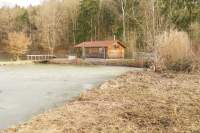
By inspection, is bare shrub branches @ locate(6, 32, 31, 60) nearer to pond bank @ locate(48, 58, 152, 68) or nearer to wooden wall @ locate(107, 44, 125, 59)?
pond bank @ locate(48, 58, 152, 68)

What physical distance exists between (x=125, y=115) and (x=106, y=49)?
3307 cm

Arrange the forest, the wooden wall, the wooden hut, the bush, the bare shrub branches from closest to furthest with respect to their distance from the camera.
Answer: the bush < the wooden hut < the wooden wall < the bare shrub branches < the forest

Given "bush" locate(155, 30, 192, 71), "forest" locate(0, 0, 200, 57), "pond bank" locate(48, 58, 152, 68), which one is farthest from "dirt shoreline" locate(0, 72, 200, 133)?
"forest" locate(0, 0, 200, 57)

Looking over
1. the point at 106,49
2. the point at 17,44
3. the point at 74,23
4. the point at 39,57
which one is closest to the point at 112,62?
the point at 106,49

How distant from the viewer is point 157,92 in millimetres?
11609

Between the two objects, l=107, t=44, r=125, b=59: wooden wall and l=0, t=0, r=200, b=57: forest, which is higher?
l=0, t=0, r=200, b=57: forest

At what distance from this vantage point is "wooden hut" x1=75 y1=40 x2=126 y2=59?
41.0 m

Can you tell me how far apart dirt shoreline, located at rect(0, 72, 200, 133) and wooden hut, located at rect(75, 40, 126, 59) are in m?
29.6

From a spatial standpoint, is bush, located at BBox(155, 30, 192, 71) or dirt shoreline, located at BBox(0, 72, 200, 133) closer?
dirt shoreline, located at BBox(0, 72, 200, 133)

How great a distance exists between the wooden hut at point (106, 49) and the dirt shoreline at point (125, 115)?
97.0 feet

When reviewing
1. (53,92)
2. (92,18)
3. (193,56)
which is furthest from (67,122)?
(92,18)

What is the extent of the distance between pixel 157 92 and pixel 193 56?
9567 millimetres

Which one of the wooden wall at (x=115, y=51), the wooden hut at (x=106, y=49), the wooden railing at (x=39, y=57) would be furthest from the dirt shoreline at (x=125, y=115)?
the wooden railing at (x=39, y=57)

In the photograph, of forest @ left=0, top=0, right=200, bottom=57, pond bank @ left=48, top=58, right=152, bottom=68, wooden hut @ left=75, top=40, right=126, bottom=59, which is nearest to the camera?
pond bank @ left=48, top=58, right=152, bottom=68
